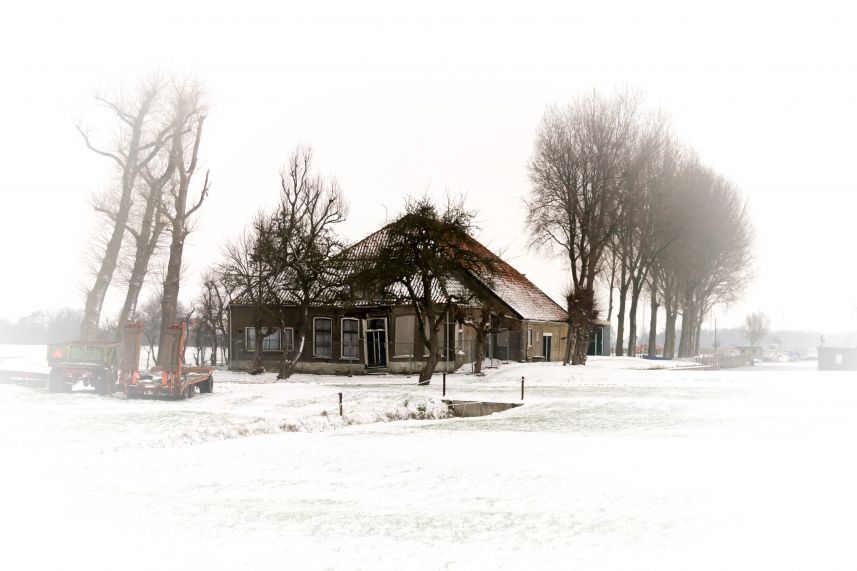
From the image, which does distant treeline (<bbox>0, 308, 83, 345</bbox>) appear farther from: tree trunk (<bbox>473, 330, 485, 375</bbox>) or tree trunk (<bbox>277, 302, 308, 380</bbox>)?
tree trunk (<bbox>473, 330, 485, 375</bbox>)

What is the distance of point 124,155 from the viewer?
32.6 m

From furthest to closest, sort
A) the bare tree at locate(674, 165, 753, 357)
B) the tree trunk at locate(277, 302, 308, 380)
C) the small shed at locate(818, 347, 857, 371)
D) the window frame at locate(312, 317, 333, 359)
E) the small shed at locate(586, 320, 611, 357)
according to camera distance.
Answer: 1. the small shed at locate(586, 320, 611, 357)
2. the small shed at locate(818, 347, 857, 371)
3. the bare tree at locate(674, 165, 753, 357)
4. the window frame at locate(312, 317, 333, 359)
5. the tree trunk at locate(277, 302, 308, 380)

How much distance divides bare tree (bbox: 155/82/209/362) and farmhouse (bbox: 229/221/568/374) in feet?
18.1

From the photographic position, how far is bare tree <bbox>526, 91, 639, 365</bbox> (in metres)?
44.3

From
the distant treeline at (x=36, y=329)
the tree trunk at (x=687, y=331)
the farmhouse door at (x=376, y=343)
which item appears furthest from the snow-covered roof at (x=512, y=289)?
the distant treeline at (x=36, y=329)

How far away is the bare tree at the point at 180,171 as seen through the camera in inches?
1298

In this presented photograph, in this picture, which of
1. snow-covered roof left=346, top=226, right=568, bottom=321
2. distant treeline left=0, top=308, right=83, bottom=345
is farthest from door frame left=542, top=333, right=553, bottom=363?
distant treeline left=0, top=308, right=83, bottom=345

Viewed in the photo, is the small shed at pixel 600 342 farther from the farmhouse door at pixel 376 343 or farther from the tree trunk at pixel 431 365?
the tree trunk at pixel 431 365

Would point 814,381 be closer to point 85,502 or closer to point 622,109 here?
point 622,109

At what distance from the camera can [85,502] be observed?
10.1 m

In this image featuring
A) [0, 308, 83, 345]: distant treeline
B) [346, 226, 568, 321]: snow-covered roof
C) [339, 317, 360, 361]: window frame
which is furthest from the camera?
[0, 308, 83, 345]: distant treeline

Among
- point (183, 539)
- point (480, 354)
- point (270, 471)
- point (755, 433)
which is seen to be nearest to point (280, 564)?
point (183, 539)

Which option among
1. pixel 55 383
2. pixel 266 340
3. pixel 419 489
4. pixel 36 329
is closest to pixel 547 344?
pixel 266 340

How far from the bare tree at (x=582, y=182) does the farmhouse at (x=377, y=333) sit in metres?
3.12
